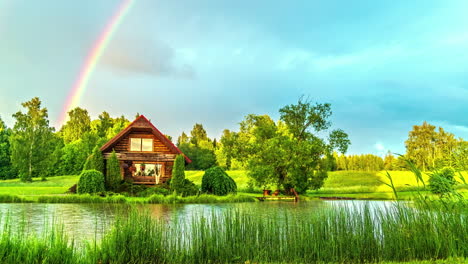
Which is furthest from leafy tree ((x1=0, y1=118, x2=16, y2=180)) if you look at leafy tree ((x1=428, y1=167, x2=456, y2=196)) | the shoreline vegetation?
leafy tree ((x1=428, y1=167, x2=456, y2=196))

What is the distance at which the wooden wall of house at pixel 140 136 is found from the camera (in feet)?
95.5

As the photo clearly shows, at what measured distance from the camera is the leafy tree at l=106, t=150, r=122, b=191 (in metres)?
26.9

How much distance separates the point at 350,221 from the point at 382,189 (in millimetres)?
32174

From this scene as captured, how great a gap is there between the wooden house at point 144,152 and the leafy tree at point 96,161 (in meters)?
1.61

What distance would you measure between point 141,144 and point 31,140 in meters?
25.8

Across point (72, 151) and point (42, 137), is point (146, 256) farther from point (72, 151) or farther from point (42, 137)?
point (72, 151)

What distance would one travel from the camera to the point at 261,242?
729 centimetres

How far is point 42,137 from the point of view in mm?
48281

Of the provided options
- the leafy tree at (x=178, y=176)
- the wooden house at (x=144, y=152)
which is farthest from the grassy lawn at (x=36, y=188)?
the leafy tree at (x=178, y=176)

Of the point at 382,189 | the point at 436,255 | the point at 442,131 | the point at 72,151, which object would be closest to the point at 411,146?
the point at 442,131

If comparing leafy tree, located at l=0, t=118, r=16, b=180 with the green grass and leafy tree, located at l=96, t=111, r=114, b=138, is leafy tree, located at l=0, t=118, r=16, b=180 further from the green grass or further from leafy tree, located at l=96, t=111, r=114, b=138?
the green grass

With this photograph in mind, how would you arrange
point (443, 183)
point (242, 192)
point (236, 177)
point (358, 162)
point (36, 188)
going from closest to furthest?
point (443, 183) < point (36, 188) < point (242, 192) < point (236, 177) < point (358, 162)

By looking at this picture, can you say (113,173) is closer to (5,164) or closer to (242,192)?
(242,192)

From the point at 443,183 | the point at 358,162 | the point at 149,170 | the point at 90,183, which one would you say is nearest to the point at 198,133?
the point at 358,162
